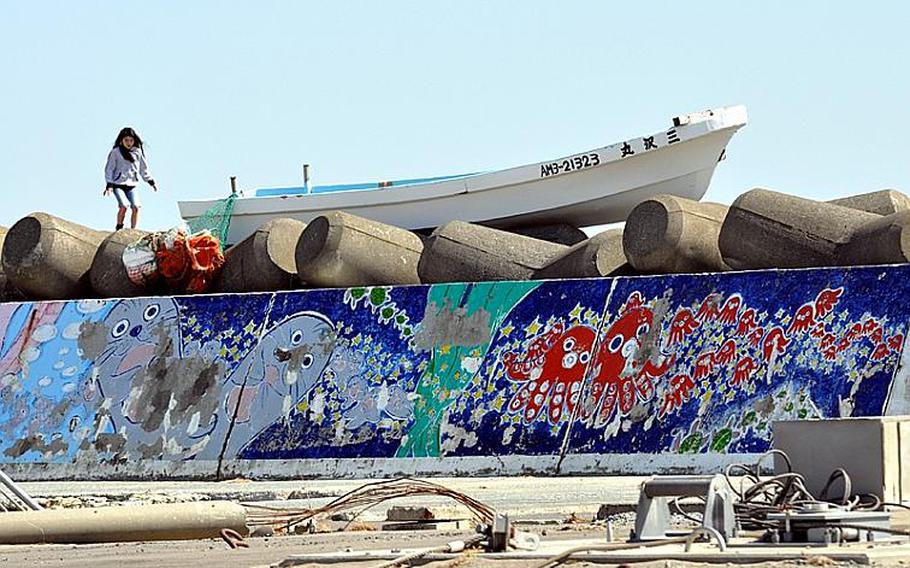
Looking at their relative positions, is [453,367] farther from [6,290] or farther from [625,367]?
[6,290]

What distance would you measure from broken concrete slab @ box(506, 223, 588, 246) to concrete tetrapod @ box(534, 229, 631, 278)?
380 centimetres

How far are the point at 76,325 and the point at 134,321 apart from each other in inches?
33.6

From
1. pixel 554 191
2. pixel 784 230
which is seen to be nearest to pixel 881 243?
pixel 784 230

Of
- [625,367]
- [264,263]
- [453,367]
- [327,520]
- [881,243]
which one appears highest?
[264,263]

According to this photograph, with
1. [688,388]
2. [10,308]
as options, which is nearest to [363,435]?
[688,388]

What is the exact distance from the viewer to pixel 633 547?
7719 mm

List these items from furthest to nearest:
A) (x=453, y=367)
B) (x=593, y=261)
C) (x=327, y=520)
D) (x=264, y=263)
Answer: (x=264, y=263)
(x=593, y=261)
(x=453, y=367)
(x=327, y=520)

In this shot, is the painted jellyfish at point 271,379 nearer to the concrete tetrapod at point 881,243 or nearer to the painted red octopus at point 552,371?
the painted red octopus at point 552,371

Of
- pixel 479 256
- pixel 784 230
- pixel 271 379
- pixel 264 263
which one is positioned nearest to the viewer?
pixel 784 230

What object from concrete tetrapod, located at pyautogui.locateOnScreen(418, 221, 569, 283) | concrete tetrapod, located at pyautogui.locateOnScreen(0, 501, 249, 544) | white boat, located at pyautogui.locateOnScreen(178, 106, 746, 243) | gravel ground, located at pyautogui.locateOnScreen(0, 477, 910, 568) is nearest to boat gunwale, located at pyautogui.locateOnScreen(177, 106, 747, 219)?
white boat, located at pyautogui.locateOnScreen(178, 106, 746, 243)

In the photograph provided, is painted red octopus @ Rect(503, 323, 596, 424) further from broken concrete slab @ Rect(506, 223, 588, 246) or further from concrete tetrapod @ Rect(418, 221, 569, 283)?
broken concrete slab @ Rect(506, 223, 588, 246)

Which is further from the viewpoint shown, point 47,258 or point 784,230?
point 47,258

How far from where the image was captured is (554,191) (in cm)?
2264

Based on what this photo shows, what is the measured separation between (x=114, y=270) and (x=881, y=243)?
32.4 ft
